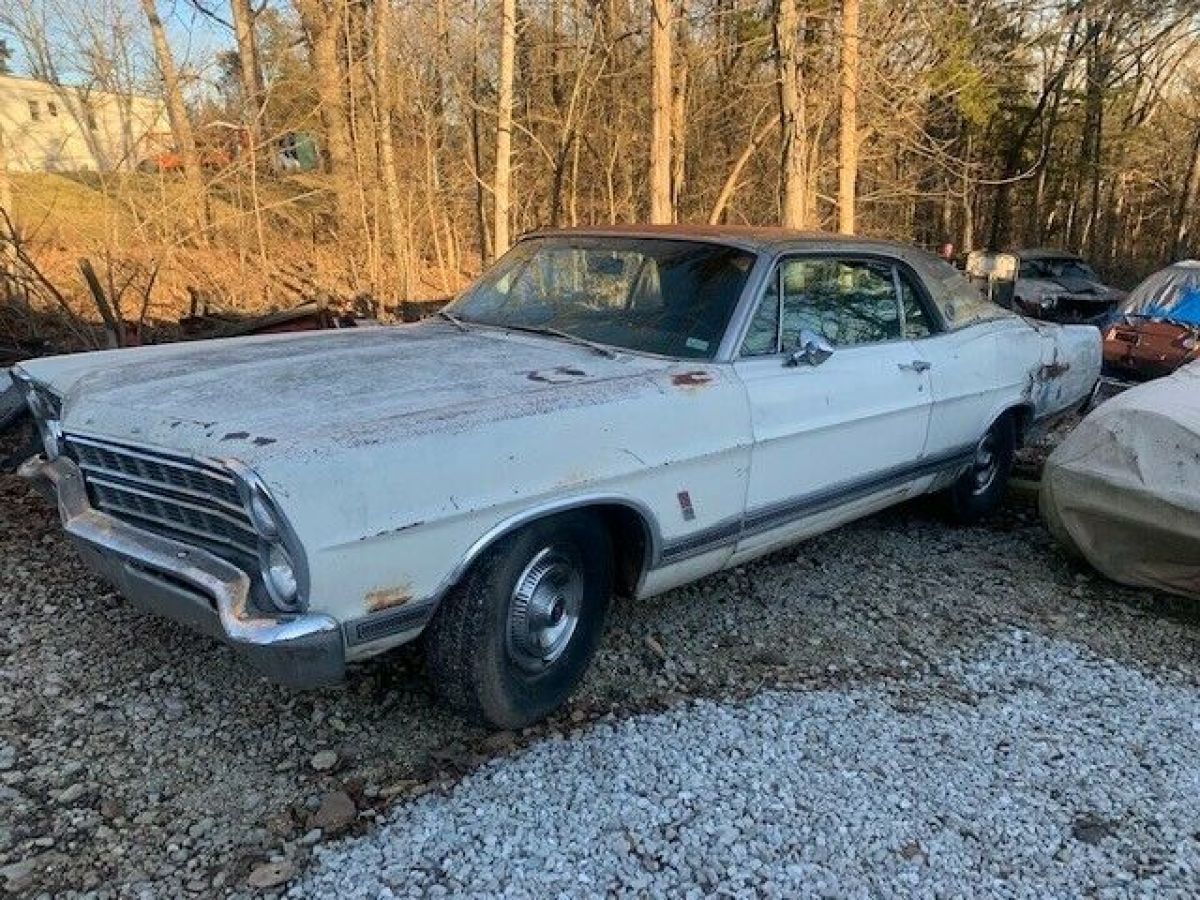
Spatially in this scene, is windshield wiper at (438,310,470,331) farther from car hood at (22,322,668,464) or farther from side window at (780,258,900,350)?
side window at (780,258,900,350)

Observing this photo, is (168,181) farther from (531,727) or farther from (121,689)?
(531,727)

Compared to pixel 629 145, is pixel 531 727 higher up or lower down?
lower down

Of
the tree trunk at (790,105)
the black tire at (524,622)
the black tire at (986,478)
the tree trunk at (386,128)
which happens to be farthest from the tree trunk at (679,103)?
the black tire at (524,622)

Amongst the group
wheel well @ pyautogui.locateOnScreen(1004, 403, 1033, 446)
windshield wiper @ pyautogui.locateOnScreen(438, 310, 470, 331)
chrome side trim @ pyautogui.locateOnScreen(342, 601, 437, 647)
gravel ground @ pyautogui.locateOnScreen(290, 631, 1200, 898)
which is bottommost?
gravel ground @ pyautogui.locateOnScreen(290, 631, 1200, 898)

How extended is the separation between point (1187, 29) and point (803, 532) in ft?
84.8

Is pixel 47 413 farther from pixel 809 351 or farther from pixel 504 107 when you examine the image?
pixel 504 107

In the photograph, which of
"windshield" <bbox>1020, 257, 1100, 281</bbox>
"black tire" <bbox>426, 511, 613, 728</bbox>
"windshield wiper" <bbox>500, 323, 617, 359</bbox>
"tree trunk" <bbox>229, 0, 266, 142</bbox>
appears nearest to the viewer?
"black tire" <bbox>426, 511, 613, 728</bbox>

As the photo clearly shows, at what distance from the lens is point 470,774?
276cm

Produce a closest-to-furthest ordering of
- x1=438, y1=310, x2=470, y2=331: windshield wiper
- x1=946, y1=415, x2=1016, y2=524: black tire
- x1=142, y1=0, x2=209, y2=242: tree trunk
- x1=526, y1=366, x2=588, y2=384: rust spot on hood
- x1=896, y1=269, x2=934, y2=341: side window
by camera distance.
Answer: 1. x1=526, y1=366, x2=588, y2=384: rust spot on hood
2. x1=438, y1=310, x2=470, y2=331: windshield wiper
3. x1=896, y1=269, x2=934, y2=341: side window
4. x1=946, y1=415, x2=1016, y2=524: black tire
5. x1=142, y1=0, x2=209, y2=242: tree trunk

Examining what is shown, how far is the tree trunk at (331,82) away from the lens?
39.1 ft

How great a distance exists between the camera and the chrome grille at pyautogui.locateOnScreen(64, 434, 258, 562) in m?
2.44

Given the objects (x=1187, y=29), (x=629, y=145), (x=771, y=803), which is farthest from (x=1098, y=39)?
(x=771, y=803)

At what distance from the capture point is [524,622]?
2.91m

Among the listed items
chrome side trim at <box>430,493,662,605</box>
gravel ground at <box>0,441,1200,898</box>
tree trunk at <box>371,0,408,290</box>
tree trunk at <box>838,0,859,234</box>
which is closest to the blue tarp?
tree trunk at <box>838,0,859,234</box>
